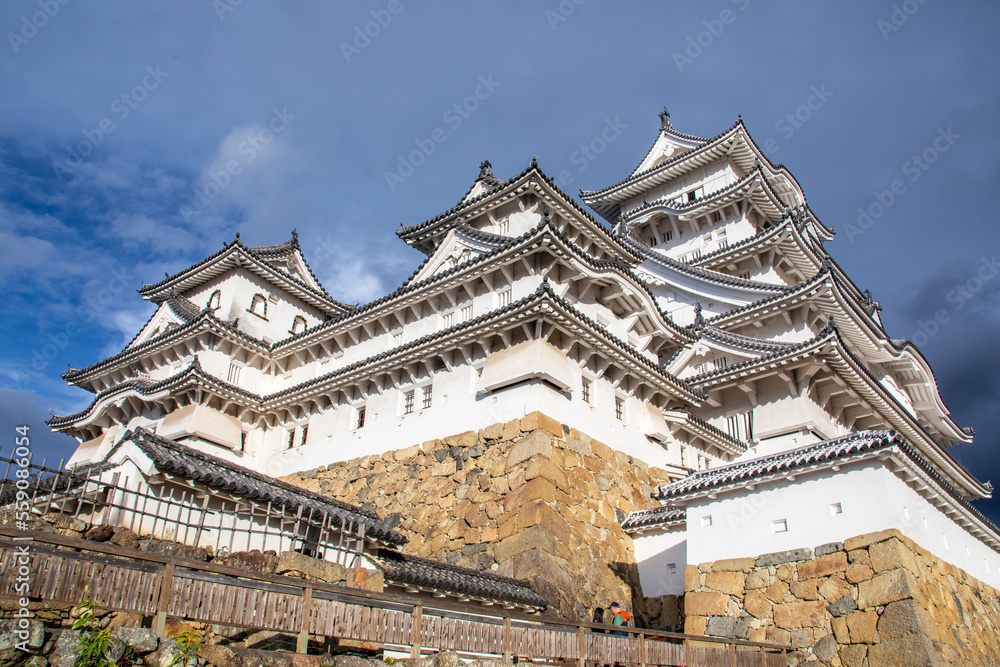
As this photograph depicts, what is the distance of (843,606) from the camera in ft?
38.4

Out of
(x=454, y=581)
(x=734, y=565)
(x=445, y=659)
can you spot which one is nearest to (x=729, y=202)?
(x=734, y=565)

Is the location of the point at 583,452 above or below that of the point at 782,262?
below

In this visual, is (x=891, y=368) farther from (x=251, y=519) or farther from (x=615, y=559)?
(x=251, y=519)

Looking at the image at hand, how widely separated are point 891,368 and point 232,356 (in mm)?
27796

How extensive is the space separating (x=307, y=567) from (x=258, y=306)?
1983 cm

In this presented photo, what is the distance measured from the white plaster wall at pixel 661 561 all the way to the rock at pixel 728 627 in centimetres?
289

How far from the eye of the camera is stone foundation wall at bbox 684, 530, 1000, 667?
11087 millimetres

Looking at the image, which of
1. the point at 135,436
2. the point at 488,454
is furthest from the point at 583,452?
the point at 135,436

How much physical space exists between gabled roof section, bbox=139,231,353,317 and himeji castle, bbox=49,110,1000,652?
118 mm

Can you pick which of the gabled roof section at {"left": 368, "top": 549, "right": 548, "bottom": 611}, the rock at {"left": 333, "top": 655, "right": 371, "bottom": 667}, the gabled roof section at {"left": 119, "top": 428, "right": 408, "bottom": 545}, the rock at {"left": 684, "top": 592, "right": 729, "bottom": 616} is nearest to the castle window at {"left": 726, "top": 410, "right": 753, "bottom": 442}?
the rock at {"left": 684, "top": 592, "right": 729, "bottom": 616}

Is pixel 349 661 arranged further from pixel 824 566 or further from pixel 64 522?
pixel 824 566

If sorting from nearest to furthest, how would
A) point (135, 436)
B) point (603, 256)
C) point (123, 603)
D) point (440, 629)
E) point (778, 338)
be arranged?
point (123, 603) < point (440, 629) < point (135, 436) < point (603, 256) < point (778, 338)

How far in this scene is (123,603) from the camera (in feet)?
21.3

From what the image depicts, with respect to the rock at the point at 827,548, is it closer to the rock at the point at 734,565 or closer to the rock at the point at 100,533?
the rock at the point at 734,565
